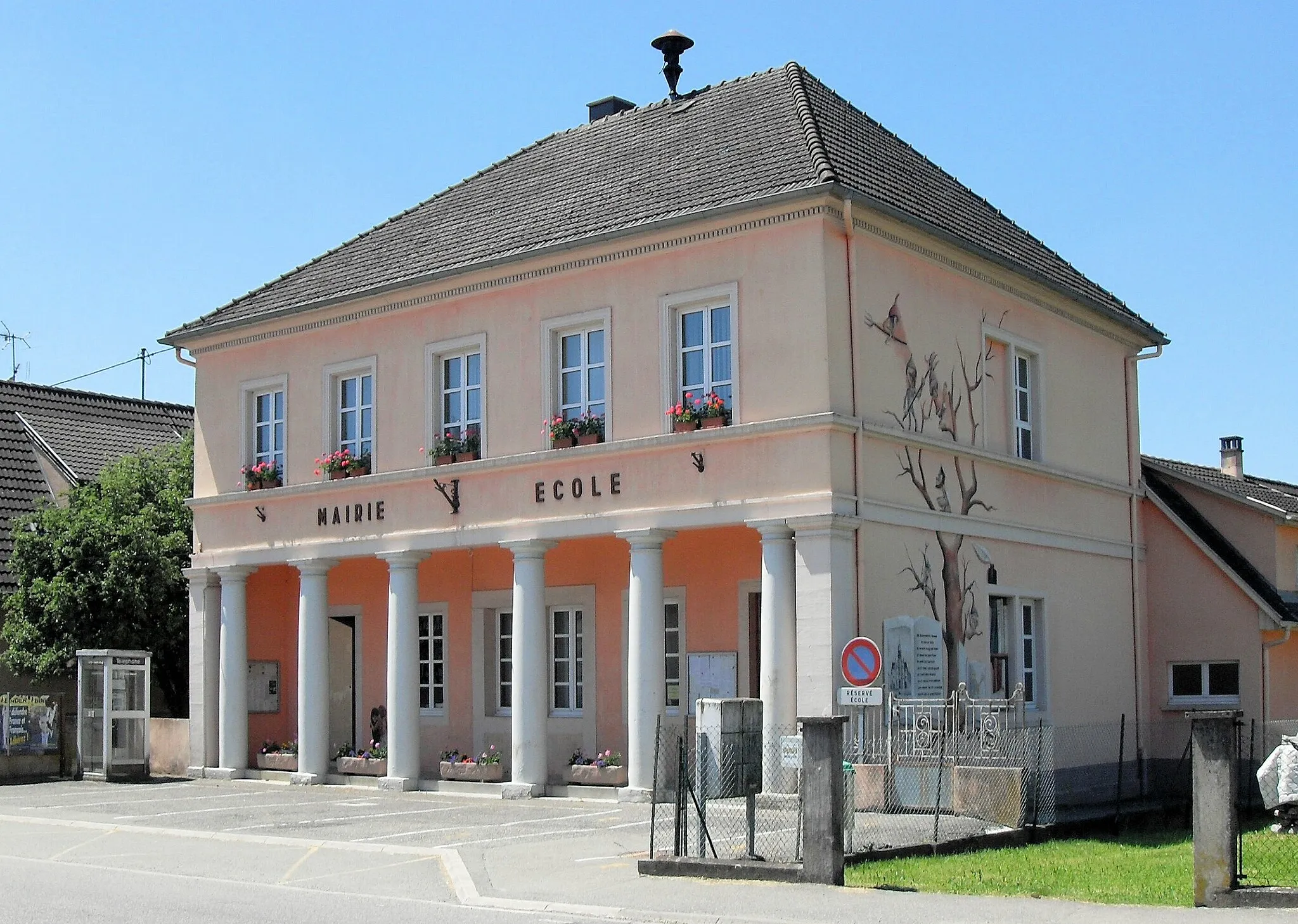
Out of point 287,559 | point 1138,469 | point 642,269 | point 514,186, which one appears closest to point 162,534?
point 287,559

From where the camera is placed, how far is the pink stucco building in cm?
1962

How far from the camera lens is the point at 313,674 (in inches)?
972

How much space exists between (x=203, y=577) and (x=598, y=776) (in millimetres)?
8671

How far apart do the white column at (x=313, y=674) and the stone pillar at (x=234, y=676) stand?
62.2 inches

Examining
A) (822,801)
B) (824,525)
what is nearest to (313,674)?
(824,525)

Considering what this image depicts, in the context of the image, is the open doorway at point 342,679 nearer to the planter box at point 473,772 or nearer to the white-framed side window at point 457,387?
the planter box at point 473,772

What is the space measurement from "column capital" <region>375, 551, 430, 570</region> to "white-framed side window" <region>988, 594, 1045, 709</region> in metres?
8.36

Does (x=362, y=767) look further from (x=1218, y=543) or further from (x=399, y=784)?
(x=1218, y=543)

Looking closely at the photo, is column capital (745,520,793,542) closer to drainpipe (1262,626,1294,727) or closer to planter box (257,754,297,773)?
drainpipe (1262,626,1294,727)

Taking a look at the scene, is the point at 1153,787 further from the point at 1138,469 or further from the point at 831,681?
the point at 831,681

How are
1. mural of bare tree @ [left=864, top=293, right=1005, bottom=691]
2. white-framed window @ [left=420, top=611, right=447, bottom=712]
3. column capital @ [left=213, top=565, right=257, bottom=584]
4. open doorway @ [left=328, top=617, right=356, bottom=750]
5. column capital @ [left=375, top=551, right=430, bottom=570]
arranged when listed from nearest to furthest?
mural of bare tree @ [left=864, top=293, right=1005, bottom=691] → column capital @ [left=375, top=551, right=430, bottom=570] → white-framed window @ [left=420, top=611, right=447, bottom=712] → column capital @ [left=213, top=565, right=257, bottom=584] → open doorway @ [left=328, top=617, right=356, bottom=750]

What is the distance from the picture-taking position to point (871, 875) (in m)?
13.8

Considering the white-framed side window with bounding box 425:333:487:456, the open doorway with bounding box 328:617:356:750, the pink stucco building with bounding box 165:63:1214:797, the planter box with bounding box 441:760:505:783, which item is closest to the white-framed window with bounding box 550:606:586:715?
the pink stucco building with bounding box 165:63:1214:797

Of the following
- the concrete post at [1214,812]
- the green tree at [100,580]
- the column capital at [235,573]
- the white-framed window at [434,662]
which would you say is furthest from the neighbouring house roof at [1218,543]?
the green tree at [100,580]
